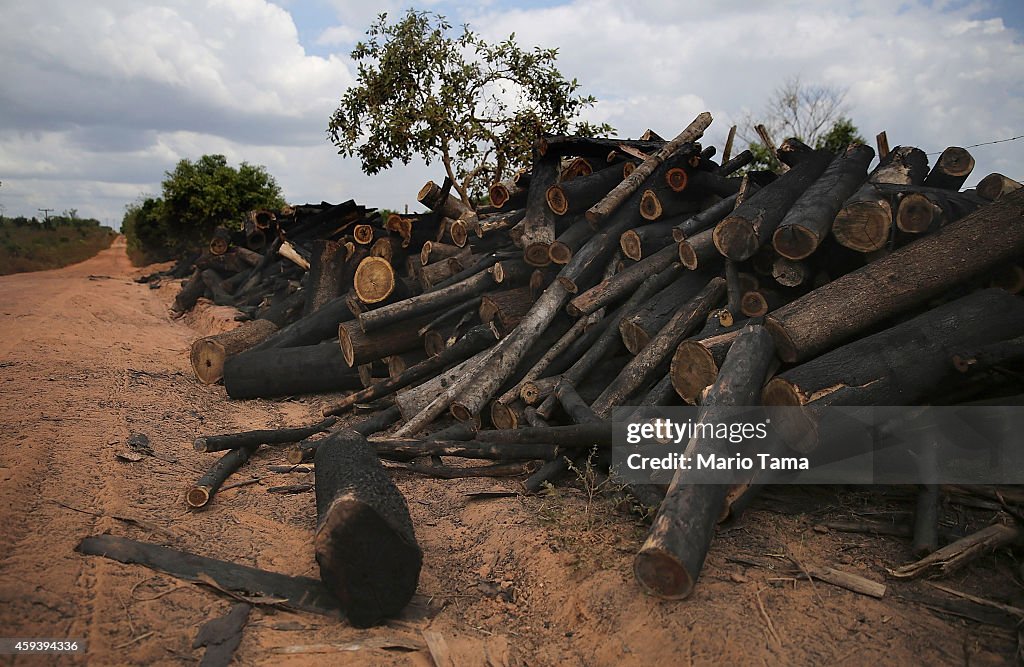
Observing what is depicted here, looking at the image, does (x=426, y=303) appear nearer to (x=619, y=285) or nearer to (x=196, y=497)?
(x=619, y=285)

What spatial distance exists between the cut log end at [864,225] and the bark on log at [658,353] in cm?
99

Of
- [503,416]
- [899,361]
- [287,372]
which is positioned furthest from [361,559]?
[287,372]

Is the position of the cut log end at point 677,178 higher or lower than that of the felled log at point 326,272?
higher

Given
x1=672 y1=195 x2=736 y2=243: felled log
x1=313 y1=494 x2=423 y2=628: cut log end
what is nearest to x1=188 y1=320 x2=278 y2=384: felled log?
x1=313 y1=494 x2=423 y2=628: cut log end

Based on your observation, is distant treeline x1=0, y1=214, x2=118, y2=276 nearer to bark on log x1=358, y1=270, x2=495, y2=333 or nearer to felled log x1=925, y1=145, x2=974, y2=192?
bark on log x1=358, y1=270, x2=495, y2=333

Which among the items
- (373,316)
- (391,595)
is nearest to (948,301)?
(391,595)

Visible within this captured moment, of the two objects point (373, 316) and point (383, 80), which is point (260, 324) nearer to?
point (373, 316)

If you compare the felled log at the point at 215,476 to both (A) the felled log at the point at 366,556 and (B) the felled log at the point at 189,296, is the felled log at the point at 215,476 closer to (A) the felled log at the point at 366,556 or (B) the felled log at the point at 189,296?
(A) the felled log at the point at 366,556

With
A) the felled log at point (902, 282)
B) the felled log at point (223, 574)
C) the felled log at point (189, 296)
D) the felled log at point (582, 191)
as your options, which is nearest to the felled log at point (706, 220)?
the felled log at point (582, 191)

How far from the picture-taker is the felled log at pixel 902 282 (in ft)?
13.5

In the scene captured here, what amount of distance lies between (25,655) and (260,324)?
6.65 meters

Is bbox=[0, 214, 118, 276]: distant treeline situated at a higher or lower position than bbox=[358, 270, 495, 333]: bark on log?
higher

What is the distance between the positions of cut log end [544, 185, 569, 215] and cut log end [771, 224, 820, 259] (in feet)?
8.58

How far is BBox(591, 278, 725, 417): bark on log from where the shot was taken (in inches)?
200
